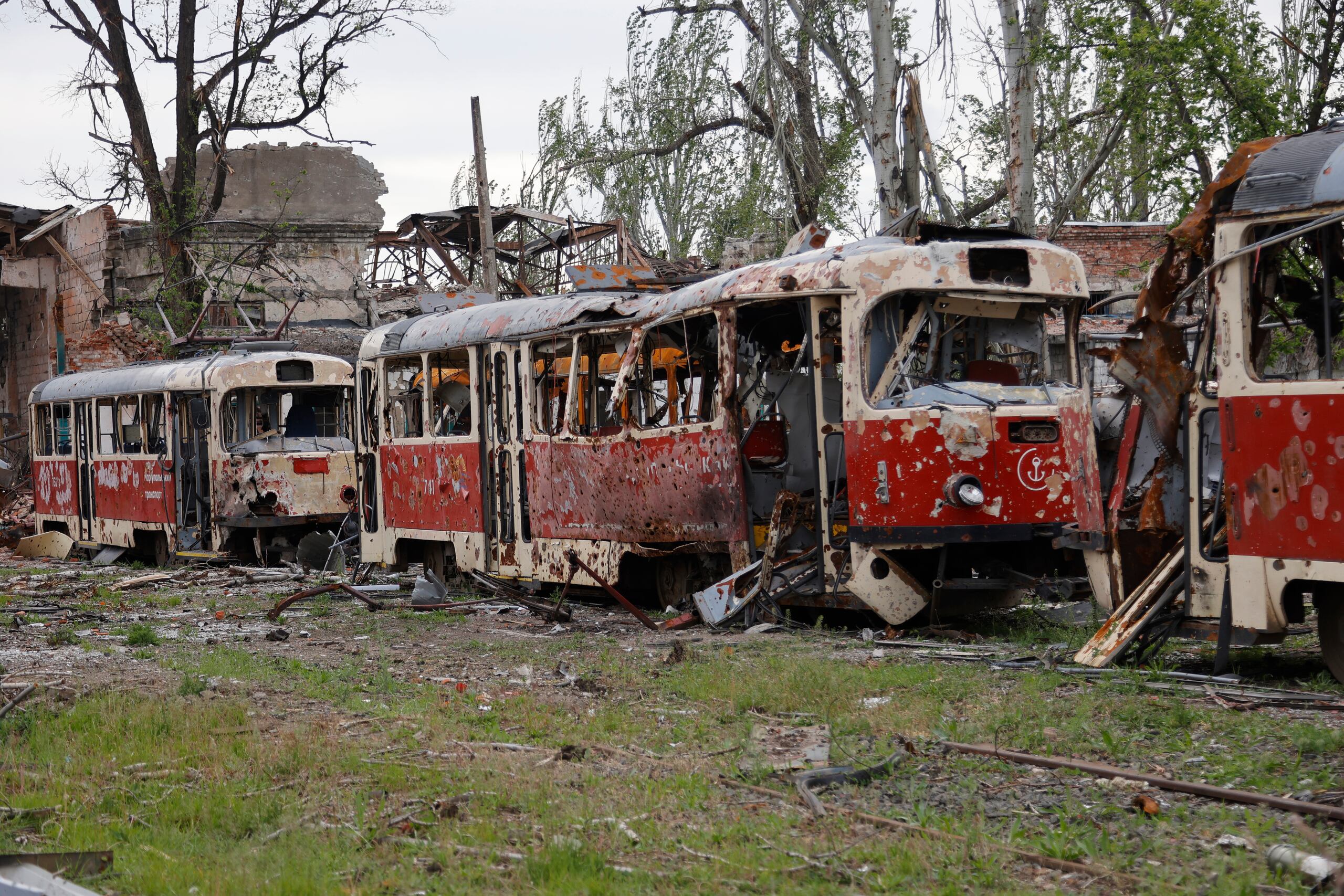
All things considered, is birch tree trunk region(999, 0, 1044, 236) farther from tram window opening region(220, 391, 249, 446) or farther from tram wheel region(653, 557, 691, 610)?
tram window opening region(220, 391, 249, 446)

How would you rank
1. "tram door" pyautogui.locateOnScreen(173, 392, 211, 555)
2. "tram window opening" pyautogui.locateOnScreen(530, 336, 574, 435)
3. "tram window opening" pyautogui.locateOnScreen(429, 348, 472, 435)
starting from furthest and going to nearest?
"tram door" pyautogui.locateOnScreen(173, 392, 211, 555) → "tram window opening" pyautogui.locateOnScreen(429, 348, 472, 435) → "tram window opening" pyautogui.locateOnScreen(530, 336, 574, 435)

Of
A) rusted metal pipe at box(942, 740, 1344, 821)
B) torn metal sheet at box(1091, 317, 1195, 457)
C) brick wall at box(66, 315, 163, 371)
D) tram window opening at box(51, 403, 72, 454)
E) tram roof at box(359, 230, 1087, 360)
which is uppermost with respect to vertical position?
brick wall at box(66, 315, 163, 371)

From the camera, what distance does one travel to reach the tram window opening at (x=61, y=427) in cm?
2338

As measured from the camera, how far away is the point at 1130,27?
60.0 ft

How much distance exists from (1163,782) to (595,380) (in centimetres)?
802

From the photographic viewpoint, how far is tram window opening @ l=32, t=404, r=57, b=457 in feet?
78.6

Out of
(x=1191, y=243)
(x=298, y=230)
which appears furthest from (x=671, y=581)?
(x=298, y=230)

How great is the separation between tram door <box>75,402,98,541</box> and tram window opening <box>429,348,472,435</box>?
9.46 m

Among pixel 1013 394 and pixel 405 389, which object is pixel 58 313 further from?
pixel 1013 394

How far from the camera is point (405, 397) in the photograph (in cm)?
1569

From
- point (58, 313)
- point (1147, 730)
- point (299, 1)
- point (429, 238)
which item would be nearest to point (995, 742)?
point (1147, 730)

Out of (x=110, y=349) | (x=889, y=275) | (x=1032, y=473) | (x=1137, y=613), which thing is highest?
(x=110, y=349)

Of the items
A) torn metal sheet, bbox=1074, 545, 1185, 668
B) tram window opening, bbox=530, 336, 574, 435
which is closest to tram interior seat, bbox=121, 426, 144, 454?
tram window opening, bbox=530, 336, 574, 435

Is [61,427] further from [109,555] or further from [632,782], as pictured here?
[632,782]
